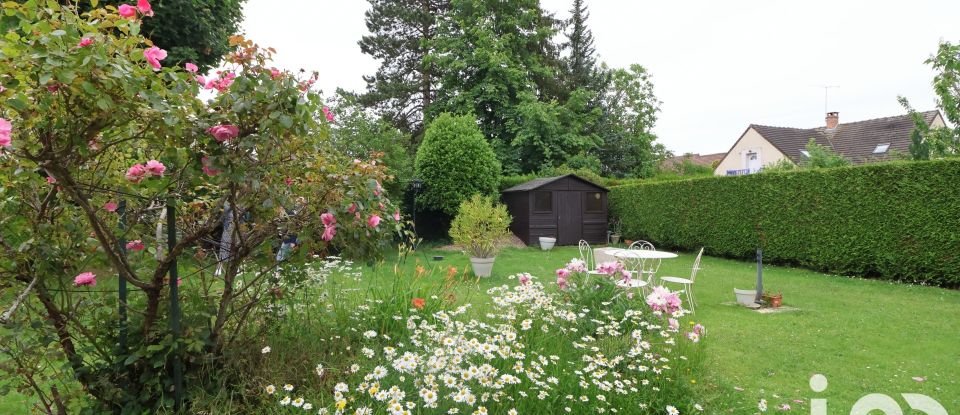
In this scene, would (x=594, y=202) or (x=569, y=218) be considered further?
(x=594, y=202)

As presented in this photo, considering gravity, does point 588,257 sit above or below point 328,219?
below

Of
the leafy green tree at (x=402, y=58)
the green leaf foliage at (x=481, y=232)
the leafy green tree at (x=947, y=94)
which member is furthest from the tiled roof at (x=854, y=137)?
the green leaf foliage at (x=481, y=232)

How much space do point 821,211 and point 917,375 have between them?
282 inches

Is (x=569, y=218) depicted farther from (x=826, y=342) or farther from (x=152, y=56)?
(x=152, y=56)

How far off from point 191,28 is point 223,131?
21.8 feet

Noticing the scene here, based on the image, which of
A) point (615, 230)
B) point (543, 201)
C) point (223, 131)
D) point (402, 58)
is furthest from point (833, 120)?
point (223, 131)

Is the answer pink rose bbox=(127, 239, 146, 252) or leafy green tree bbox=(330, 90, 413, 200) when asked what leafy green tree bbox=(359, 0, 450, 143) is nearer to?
leafy green tree bbox=(330, 90, 413, 200)

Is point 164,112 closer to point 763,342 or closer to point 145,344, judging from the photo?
point 145,344

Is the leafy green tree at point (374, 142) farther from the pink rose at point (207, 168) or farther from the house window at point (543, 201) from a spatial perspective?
the pink rose at point (207, 168)

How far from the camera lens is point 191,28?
23.7 ft

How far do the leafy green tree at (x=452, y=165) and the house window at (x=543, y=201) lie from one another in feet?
5.34

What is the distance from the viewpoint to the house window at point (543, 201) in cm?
1595

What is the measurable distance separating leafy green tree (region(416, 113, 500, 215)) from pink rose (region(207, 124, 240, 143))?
13.2m

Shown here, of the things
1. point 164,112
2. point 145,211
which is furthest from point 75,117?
point 145,211
